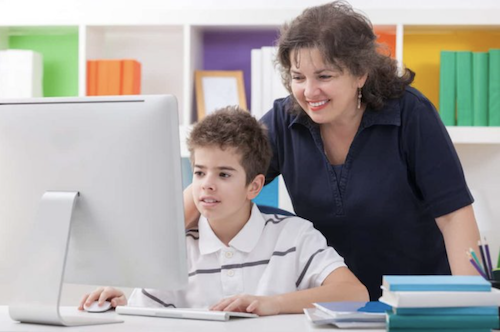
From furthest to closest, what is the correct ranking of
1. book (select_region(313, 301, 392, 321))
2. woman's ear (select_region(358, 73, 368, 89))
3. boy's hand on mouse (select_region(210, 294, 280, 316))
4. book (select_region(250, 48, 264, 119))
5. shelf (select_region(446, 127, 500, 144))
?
book (select_region(250, 48, 264, 119)) < shelf (select_region(446, 127, 500, 144)) < woman's ear (select_region(358, 73, 368, 89)) < boy's hand on mouse (select_region(210, 294, 280, 316)) < book (select_region(313, 301, 392, 321))

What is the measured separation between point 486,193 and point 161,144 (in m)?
2.26

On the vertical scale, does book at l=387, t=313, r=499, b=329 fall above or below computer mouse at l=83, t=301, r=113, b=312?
above

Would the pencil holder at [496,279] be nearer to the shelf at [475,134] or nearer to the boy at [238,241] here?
the boy at [238,241]

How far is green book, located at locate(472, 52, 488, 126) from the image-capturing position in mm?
2801

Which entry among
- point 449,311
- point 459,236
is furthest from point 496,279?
point 459,236

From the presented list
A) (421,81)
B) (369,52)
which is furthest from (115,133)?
(421,81)

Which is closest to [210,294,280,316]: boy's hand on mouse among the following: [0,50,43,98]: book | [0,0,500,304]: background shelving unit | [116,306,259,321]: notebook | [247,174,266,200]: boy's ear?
[116,306,259,321]: notebook

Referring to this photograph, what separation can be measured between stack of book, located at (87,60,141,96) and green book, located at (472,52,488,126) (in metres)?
1.43

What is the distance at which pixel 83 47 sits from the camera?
2992mm

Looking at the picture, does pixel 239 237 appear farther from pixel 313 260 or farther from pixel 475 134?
pixel 475 134

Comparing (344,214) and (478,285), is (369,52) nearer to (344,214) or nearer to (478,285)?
(344,214)

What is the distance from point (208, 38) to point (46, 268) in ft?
6.68

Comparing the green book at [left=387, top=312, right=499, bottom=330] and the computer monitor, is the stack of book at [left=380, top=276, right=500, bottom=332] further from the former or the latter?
the computer monitor

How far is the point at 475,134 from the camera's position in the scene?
2.79m
